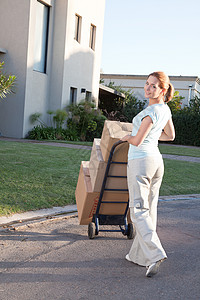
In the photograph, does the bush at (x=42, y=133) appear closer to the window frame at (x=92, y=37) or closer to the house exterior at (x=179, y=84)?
the window frame at (x=92, y=37)

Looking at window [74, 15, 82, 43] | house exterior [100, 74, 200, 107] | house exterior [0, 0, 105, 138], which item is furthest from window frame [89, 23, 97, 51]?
house exterior [100, 74, 200, 107]

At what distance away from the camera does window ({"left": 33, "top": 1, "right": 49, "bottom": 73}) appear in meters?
17.3

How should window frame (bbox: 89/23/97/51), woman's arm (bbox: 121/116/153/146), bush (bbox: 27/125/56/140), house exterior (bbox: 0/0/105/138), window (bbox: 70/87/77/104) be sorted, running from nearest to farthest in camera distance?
woman's arm (bbox: 121/116/153/146)
house exterior (bbox: 0/0/105/138)
bush (bbox: 27/125/56/140)
window (bbox: 70/87/77/104)
window frame (bbox: 89/23/97/51)

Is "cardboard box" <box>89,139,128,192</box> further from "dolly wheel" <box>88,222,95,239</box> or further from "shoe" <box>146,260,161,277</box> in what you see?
"shoe" <box>146,260,161,277</box>

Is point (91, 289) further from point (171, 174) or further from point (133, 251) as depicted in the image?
point (171, 174)

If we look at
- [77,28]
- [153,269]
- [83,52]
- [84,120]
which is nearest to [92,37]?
[83,52]

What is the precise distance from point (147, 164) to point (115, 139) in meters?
0.72

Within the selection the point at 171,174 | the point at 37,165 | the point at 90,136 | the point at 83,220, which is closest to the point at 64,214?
the point at 83,220

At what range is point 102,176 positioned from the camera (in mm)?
4328

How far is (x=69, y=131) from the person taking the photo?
1905cm

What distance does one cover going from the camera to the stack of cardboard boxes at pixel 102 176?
167 inches

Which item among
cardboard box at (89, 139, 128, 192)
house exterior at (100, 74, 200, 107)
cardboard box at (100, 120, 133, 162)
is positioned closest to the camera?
cardboard box at (100, 120, 133, 162)

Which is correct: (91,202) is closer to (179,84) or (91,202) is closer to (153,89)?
(153,89)

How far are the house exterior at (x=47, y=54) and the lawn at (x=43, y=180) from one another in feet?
18.1
